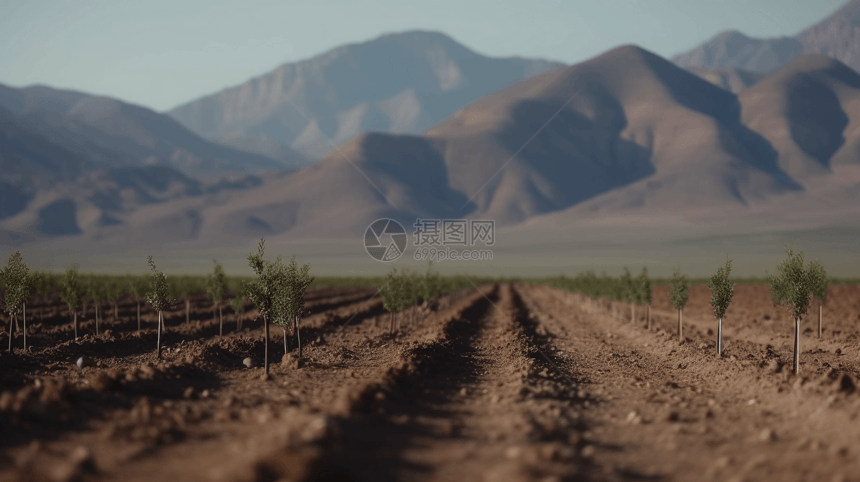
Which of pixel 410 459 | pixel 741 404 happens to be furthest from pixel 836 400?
pixel 410 459

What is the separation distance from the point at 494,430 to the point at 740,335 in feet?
109

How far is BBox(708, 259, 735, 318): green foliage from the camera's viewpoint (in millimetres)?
30781

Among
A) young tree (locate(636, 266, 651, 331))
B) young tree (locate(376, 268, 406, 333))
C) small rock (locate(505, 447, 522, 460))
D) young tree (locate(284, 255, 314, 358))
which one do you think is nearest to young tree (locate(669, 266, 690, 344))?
young tree (locate(636, 266, 651, 331))

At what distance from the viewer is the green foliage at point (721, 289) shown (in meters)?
30.8

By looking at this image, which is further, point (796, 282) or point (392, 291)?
point (392, 291)

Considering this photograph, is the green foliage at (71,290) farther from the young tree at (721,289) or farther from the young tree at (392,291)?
the young tree at (721,289)

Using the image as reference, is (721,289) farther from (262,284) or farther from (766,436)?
(262,284)

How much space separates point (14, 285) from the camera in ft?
100

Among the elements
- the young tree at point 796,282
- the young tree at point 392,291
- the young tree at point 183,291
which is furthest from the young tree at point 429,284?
the young tree at point 796,282

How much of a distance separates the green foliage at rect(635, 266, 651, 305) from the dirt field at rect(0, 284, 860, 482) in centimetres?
1551

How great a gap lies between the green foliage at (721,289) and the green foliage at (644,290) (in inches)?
646

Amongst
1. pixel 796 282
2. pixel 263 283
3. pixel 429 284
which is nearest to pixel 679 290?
pixel 796 282

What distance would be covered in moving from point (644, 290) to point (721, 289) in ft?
59.7

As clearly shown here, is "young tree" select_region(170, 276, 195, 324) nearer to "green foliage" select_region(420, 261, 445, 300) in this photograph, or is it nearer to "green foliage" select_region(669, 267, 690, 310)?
"green foliage" select_region(420, 261, 445, 300)
